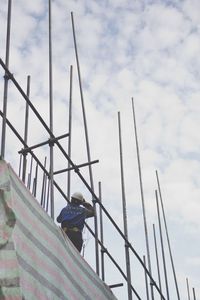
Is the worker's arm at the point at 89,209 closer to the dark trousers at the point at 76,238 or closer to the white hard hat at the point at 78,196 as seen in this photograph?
the white hard hat at the point at 78,196

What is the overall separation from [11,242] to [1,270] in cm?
25

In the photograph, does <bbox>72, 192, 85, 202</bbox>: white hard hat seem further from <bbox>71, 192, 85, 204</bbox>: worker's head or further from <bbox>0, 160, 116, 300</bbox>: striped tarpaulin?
<bbox>0, 160, 116, 300</bbox>: striped tarpaulin

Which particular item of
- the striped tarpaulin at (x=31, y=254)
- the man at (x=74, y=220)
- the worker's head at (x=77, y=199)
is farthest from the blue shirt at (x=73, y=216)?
the striped tarpaulin at (x=31, y=254)

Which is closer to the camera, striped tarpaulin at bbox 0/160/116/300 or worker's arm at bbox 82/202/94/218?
striped tarpaulin at bbox 0/160/116/300

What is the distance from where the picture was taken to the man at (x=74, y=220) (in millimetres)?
6137

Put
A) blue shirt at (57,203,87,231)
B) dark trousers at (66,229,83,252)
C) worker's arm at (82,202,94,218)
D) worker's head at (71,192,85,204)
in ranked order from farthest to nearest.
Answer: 1. worker's head at (71,192,85,204)
2. worker's arm at (82,202,94,218)
3. blue shirt at (57,203,87,231)
4. dark trousers at (66,229,83,252)

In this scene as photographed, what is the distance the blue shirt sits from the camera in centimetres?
621

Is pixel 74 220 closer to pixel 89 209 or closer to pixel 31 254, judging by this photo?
pixel 89 209

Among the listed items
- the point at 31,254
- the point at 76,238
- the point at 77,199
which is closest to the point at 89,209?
the point at 77,199

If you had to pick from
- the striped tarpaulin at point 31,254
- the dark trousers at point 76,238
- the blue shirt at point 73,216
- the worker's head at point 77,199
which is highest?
the worker's head at point 77,199

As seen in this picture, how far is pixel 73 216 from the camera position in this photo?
6242mm

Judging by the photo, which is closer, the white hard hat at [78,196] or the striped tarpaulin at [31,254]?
the striped tarpaulin at [31,254]

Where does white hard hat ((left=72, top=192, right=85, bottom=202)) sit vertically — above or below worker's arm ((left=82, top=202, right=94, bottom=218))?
above

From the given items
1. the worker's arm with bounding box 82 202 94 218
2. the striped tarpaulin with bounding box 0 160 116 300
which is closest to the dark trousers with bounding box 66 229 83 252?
the worker's arm with bounding box 82 202 94 218
